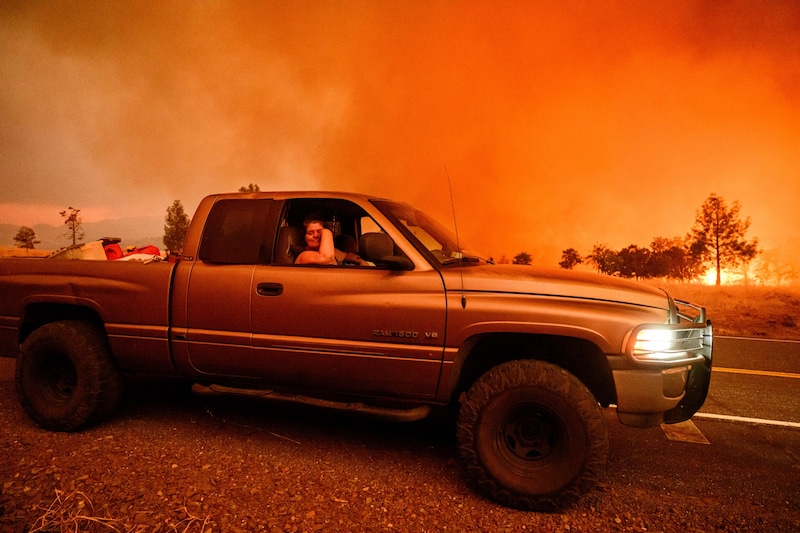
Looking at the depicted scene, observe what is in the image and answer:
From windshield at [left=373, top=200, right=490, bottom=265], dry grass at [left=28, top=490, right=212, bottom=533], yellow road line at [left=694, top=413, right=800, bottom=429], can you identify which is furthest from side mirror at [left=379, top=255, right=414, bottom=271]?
yellow road line at [left=694, top=413, right=800, bottom=429]

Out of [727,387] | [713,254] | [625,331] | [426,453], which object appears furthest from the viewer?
[713,254]

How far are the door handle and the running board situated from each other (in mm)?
740

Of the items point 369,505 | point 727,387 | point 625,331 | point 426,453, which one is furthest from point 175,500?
point 727,387

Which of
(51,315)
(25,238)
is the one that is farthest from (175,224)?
(51,315)

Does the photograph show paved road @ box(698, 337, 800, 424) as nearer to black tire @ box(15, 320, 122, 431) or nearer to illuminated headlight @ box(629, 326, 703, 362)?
illuminated headlight @ box(629, 326, 703, 362)

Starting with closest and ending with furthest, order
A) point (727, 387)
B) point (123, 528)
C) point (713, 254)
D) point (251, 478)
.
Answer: point (123, 528) → point (251, 478) → point (727, 387) → point (713, 254)

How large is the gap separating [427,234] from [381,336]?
953 mm

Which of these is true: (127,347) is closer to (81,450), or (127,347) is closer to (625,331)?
(81,450)

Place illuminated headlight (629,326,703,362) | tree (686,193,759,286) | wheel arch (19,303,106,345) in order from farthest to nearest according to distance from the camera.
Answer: tree (686,193,759,286)
wheel arch (19,303,106,345)
illuminated headlight (629,326,703,362)

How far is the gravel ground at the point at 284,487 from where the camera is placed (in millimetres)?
2426

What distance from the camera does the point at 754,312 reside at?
1339 centimetres

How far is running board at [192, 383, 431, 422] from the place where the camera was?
9.58 feet

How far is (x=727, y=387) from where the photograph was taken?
500 centimetres

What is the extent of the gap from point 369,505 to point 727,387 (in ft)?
15.0
